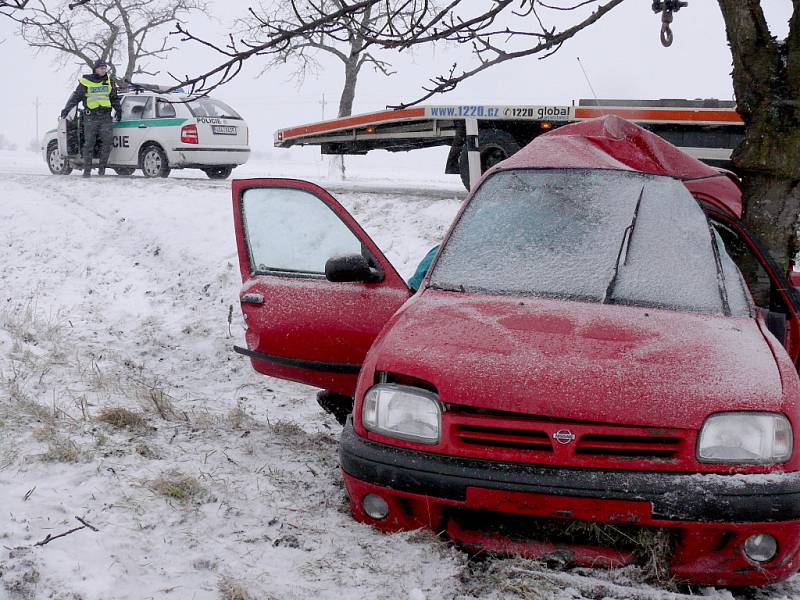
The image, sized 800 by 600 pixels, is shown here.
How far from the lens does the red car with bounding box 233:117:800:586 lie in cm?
271

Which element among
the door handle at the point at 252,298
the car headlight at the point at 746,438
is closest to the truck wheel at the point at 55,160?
the door handle at the point at 252,298

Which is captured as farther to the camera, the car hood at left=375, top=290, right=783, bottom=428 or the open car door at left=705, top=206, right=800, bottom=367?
the open car door at left=705, top=206, right=800, bottom=367

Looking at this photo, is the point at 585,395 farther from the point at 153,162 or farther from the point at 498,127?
the point at 153,162

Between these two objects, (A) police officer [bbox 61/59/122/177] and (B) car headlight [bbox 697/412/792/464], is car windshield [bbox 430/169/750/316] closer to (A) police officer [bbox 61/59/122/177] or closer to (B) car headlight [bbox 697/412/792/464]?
(B) car headlight [bbox 697/412/792/464]

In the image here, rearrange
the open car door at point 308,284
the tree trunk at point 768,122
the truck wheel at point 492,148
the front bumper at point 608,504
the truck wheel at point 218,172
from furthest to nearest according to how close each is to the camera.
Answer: the truck wheel at point 218,172 < the truck wheel at point 492,148 < the tree trunk at point 768,122 < the open car door at point 308,284 < the front bumper at point 608,504

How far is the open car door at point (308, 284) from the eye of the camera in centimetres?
409

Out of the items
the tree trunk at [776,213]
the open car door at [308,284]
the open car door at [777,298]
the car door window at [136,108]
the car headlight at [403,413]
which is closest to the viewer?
the car headlight at [403,413]

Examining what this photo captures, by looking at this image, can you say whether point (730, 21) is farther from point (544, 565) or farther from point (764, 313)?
point (544, 565)

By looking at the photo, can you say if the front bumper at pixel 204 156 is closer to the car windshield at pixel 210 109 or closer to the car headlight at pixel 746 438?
the car windshield at pixel 210 109

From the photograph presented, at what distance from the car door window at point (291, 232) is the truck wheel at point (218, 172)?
41.6 ft

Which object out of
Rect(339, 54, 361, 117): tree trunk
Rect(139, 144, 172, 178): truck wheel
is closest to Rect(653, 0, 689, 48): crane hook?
Rect(139, 144, 172, 178): truck wheel

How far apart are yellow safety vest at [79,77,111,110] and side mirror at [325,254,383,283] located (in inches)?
502

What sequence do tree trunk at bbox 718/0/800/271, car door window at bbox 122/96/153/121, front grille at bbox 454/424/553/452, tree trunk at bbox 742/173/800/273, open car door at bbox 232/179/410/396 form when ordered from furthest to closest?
car door window at bbox 122/96/153/121 → tree trunk at bbox 742/173/800/273 → tree trunk at bbox 718/0/800/271 → open car door at bbox 232/179/410/396 → front grille at bbox 454/424/553/452

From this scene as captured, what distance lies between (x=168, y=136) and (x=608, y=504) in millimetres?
14242
